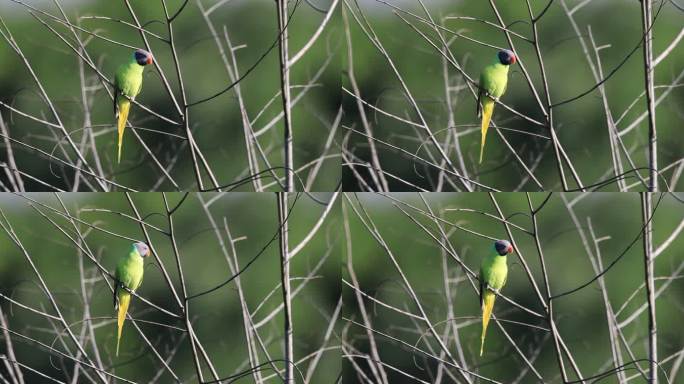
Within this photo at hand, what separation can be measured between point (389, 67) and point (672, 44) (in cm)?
108

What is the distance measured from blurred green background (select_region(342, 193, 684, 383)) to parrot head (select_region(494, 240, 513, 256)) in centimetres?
3

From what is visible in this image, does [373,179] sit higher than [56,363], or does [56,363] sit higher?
[373,179]

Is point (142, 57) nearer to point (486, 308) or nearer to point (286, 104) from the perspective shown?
point (286, 104)

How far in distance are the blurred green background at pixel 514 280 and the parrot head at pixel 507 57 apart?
0.52 metres

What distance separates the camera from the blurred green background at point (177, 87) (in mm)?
3078

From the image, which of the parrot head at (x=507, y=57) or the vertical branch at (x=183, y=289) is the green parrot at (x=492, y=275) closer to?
the parrot head at (x=507, y=57)

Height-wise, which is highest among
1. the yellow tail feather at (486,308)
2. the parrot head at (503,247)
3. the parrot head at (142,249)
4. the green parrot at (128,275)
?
the parrot head at (503,247)

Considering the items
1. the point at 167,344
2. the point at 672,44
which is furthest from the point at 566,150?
the point at 167,344

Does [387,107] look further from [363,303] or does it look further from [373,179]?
[363,303]

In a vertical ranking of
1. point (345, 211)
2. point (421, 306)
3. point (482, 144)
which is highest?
point (482, 144)

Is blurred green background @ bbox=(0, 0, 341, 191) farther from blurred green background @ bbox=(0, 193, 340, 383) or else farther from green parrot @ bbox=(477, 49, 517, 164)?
green parrot @ bbox=(477, 49, 517, 164)

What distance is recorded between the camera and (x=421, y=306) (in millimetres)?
3125

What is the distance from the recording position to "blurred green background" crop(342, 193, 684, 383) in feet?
10.0

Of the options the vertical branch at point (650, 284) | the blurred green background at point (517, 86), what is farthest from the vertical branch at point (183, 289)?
the vertical branch at point (650, 284)
